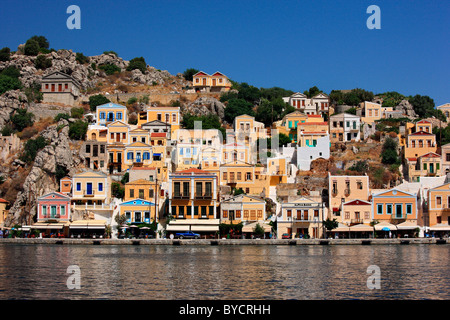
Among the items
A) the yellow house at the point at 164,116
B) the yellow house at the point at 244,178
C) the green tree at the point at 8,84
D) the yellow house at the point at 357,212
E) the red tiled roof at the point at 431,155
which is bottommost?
the yellow house at the point at 357,212

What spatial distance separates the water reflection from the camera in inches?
1258

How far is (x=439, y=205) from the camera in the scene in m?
65.4

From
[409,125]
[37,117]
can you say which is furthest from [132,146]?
[409,125]

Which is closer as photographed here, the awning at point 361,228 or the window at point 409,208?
the awning at point 361,228

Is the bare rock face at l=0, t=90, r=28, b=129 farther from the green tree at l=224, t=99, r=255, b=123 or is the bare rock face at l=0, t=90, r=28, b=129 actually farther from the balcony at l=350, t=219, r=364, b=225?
the balcony at l=350, t=219, r=364, b=225

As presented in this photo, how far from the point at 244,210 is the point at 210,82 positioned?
4838cm

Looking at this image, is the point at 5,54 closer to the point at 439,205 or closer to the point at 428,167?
the point at 428,167

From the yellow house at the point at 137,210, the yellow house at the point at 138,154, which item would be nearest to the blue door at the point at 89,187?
the yellow house at the point at 137,210

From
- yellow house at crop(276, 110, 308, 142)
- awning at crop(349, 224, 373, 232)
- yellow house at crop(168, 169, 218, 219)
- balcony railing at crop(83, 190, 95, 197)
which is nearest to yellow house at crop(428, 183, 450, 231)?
awning at crop(349, 224, 373, 232)

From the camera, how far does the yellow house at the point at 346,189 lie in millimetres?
67188

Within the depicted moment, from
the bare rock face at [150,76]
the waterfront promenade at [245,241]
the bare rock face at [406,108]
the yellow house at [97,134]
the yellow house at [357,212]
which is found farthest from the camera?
the bare rock face at [150,76]

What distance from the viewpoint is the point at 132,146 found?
76062 mm

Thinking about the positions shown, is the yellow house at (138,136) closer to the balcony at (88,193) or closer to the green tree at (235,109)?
the balcony at (88,193)

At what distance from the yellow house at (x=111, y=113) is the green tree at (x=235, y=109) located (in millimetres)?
17092
